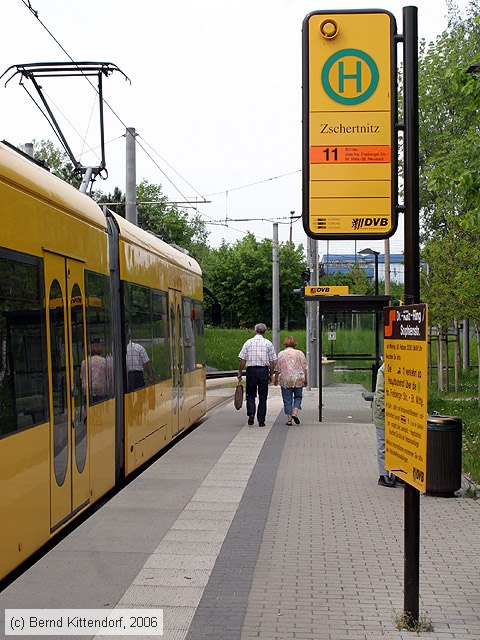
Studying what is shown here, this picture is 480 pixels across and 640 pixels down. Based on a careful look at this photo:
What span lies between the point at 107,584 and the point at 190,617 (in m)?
0.94

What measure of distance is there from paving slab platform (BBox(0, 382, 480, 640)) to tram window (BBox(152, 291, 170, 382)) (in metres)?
1.32

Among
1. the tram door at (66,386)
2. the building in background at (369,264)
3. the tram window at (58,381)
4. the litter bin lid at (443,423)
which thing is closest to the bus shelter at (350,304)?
the litter bin lid at (443,423)

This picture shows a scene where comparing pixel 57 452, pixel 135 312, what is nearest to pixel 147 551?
pixel 57 452

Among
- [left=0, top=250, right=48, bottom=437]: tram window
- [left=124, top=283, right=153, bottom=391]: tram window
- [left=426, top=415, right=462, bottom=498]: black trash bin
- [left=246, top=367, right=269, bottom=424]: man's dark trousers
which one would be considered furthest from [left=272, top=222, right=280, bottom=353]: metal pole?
[left=0, top=250, right=48, bottom=437]: tram window

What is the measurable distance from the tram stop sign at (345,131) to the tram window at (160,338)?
7266 millimetres

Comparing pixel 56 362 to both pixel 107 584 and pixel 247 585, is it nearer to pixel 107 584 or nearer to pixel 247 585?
pixel 107 584

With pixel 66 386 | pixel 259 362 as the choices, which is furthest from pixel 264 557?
pixel 259 362

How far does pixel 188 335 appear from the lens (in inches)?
670

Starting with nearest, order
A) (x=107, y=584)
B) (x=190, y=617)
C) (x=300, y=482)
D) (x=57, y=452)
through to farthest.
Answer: (x=190, y=617)
(x=107, y=584)
(x=57, y=452)
(x=300, y=482)

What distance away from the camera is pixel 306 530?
8.53m

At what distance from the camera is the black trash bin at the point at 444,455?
9.93 meters

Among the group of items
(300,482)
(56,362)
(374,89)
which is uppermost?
(374,89)

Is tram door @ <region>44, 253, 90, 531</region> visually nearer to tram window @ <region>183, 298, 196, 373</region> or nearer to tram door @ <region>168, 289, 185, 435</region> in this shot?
tram door @ <region>168, 289, 185, 435</region>

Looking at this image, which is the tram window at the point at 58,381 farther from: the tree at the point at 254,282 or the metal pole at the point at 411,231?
the tree at the point at 254,282
